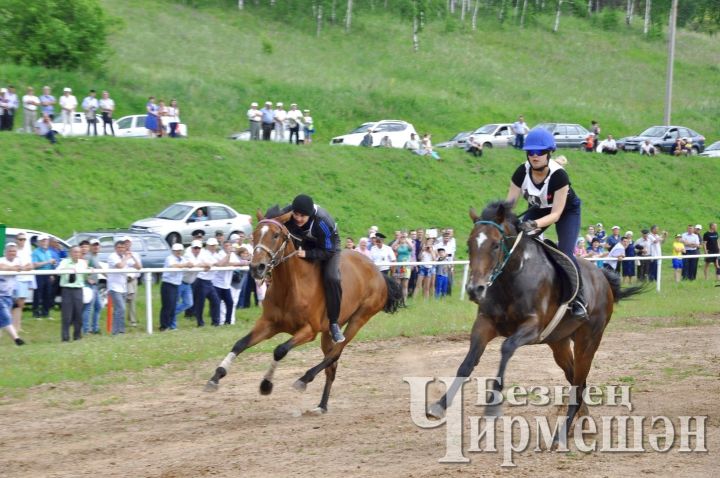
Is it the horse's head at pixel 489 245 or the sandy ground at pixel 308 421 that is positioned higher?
the horse's head at pixel 489 245

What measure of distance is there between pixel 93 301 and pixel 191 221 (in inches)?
426

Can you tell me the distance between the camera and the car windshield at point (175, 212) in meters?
28.2

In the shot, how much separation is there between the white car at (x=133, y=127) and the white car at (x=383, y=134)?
7496 millimetres

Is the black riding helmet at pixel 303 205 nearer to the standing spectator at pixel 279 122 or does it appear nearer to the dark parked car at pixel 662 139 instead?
the standing spectator at pixel 279 122

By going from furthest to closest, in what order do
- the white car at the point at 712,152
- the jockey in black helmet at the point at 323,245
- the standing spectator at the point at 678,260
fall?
the white car at the point at 712,152 < the standing spectator at the point at 678,260 < the jockey in black helmet at the point at 323,245

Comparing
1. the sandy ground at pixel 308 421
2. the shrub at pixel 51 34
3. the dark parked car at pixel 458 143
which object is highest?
the shrub at pixel 51 34

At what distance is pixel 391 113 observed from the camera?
51.6m

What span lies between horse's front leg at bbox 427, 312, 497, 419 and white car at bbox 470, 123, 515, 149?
115ft

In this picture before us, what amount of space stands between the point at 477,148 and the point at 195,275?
24326 millimetres

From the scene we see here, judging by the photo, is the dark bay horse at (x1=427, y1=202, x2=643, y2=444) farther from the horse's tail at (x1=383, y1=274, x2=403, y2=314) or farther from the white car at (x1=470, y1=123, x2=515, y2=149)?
the white car at (x1=470, y1=123, x2=515, y2=149)

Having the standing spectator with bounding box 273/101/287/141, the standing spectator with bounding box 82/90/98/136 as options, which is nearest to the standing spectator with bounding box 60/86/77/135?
the standing spectator with bounding box 82/90/98/136

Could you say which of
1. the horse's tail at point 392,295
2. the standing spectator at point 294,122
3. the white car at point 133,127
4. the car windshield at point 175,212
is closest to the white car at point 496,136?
the standing spectator at point 294,122

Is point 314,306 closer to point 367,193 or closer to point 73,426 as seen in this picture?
point 73,426

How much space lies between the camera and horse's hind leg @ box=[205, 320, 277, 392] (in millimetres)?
10266
